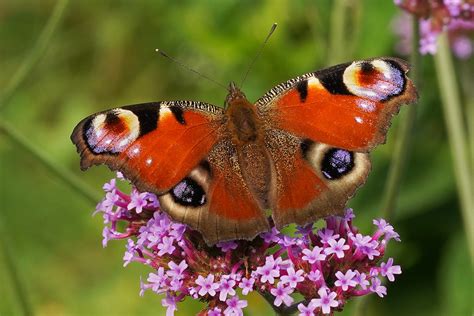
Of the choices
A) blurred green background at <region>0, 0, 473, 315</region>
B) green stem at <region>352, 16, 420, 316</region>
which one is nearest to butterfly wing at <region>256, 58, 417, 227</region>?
green stem at <region>352, 16, 420, 316</region>

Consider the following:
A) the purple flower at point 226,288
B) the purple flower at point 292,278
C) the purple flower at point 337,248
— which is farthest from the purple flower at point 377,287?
the purple flower at point 226,288

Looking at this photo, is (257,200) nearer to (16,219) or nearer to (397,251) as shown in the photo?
(397,251)

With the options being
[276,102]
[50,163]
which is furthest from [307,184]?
[50,163]

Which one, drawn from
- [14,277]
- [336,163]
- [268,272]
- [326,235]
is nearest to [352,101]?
[336,163]

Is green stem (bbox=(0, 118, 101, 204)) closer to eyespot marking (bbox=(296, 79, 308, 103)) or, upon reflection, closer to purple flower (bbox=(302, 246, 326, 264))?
eyespot marking (bbox=(296, 79, 308, 103))

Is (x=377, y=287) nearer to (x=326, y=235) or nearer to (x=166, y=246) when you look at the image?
(x=326, y=235)

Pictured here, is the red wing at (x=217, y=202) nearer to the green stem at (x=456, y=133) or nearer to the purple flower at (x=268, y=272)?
the purple flower at (x=268, y=272)

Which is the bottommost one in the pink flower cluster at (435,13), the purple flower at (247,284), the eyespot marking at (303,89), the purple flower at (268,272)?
the purple flower at (247,284)
